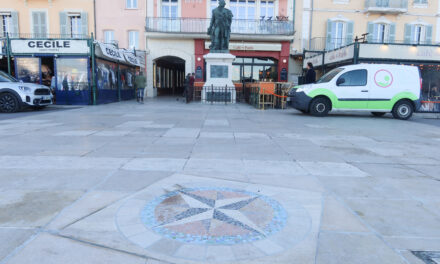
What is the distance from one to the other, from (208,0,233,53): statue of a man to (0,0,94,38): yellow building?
1114 cm

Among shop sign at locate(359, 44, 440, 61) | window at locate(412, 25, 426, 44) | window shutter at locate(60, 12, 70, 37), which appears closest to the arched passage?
window shutter at locate(60, 12, 70, 37)

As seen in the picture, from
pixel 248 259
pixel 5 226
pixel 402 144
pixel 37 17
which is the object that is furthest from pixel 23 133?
pixel 37 17

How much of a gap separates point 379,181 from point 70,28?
2500 centimetres

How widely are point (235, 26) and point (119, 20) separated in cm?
869

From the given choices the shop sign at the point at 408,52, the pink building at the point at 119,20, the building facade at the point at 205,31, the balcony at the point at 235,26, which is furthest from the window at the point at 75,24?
the shop sign at the point at 408,52

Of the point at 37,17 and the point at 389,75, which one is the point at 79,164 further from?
the point at 37,17

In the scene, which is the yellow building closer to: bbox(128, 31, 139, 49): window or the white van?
bbox(128, 31, 139, 49): window

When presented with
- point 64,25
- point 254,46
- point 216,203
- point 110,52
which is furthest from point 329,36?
point 216,203

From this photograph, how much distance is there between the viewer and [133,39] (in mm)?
24203

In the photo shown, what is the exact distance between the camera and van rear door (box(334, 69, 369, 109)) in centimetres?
1195

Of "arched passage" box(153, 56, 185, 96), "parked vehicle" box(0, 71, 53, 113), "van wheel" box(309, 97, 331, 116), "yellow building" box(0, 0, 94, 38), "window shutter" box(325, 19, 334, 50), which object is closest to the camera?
"van wheel" box(309, 97, 331, 116)

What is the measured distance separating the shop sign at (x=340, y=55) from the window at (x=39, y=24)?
20034mm

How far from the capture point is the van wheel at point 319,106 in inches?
475

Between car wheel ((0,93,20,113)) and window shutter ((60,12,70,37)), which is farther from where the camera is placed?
window shutter ((60,12,70,37))
